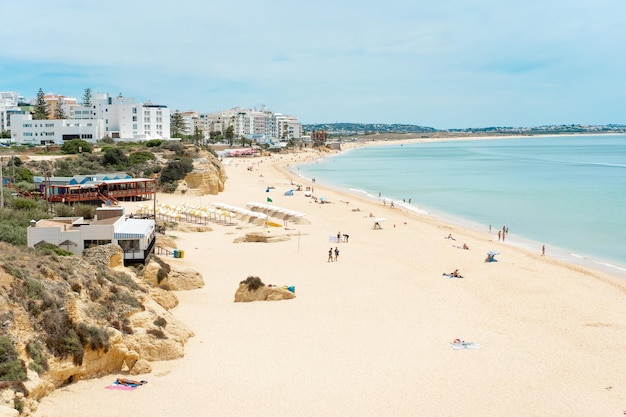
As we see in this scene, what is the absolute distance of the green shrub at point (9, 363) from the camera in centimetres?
922

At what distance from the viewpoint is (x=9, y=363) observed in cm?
934

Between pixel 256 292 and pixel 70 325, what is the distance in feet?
23.5

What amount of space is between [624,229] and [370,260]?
1822 centimetres

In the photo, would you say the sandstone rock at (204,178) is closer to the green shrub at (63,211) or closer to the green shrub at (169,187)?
the green shrub at (169,187)

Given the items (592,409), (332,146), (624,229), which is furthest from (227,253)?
(332,146)

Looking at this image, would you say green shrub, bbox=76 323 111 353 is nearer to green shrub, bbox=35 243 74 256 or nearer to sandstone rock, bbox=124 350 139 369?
sandstone rock, bbox=124 350 139 369

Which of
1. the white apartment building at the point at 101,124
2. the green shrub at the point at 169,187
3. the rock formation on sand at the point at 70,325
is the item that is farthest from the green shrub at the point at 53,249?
the white apartment building at the point at 101,124

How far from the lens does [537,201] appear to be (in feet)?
152

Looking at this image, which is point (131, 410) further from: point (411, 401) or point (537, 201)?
point (537, 201)

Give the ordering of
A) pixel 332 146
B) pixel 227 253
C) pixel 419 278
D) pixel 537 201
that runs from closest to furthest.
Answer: pixel 419 278 → pixel 227 253 → pixel 537 201 → pixel 332 146

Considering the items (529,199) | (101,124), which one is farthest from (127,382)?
(101,124)

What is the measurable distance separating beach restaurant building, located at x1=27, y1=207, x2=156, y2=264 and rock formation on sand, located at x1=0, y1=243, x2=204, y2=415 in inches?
107

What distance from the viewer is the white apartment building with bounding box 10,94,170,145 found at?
62.4 meters

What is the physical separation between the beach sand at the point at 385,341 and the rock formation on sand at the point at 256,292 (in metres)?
0.32
